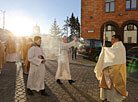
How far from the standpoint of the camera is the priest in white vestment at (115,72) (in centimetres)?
307

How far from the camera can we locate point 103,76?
327 cm

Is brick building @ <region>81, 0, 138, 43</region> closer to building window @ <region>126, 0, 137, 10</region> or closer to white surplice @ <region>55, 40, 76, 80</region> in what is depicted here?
building window @ <region>126, 0, 137, 10</region>

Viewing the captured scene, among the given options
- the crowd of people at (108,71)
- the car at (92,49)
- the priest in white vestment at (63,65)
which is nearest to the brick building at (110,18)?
the car at (92,49)

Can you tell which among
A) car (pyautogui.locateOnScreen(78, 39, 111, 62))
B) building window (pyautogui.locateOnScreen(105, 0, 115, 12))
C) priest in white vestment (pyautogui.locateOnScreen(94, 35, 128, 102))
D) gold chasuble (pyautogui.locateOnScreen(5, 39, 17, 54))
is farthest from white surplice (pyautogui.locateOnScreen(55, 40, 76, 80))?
building window (pyautogui.locateOnScreen(105, 0, 115, 12))

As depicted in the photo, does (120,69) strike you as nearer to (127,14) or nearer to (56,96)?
(56,96)

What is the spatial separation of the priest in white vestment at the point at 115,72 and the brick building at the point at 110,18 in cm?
1443

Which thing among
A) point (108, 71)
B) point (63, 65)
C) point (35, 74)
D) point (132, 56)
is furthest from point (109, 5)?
point (35, 74)

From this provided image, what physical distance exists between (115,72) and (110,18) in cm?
1679

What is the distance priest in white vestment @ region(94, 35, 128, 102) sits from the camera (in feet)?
10.1

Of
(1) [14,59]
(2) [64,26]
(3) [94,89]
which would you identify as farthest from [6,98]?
(2) [64,26]

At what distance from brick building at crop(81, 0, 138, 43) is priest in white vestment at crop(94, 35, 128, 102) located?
14430mm

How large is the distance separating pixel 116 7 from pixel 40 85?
57.6 ft

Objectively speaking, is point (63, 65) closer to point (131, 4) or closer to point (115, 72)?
point (115, 72)

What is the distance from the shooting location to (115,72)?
309 cm
